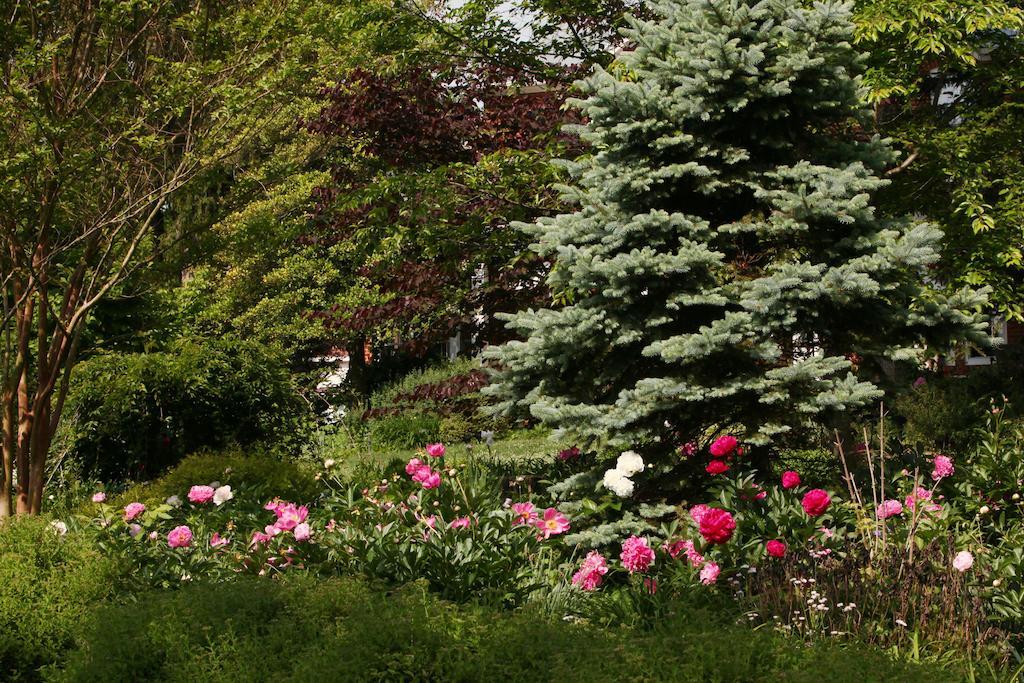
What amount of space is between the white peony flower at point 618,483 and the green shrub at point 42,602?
97.4 inches

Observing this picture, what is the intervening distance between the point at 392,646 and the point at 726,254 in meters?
3.70

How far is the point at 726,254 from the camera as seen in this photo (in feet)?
21.2

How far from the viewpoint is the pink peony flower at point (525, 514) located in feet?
18.8

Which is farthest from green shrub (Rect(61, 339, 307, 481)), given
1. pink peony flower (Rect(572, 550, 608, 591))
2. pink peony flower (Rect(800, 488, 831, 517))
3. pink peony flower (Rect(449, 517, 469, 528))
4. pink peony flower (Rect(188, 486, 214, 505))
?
pink peony flower (Rect(800, 488, 831, 517))

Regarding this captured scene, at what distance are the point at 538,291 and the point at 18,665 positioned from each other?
574cm

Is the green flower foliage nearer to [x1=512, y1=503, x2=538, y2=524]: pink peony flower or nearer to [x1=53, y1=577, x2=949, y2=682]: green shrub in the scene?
[x1=512, y1=503, x2=538, y2=524]: pink peony flower

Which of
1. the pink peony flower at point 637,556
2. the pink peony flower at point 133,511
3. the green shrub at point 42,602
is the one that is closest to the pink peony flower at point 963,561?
the pink peony flower at point 637,556

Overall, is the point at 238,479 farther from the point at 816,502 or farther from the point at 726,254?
the point at 816,502

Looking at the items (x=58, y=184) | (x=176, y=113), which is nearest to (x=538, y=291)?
(x=176, y=113)

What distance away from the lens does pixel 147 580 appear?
194 inches

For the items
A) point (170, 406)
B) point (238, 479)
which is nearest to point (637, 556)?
point (238, 479)

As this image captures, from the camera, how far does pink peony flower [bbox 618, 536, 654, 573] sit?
4730 mm

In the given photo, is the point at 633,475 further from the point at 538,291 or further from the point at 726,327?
the point at 538,291

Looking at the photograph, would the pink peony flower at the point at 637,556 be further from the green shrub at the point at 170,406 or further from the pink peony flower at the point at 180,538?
the green shrub at the point at 170,406
